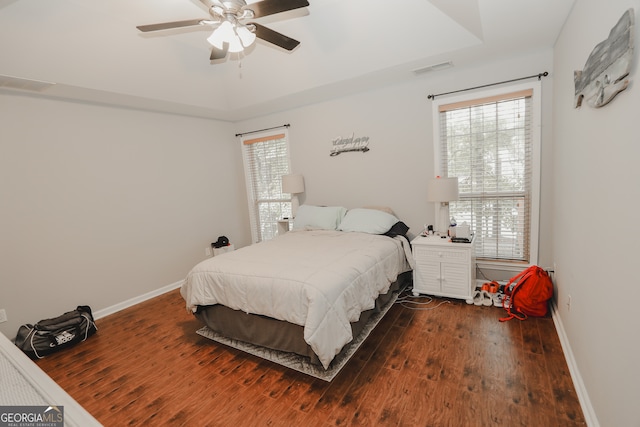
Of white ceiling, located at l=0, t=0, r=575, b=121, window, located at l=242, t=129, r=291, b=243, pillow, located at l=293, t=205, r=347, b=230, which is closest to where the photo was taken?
Result: white ceiling, located at l=0, t=0, r=575, b=121

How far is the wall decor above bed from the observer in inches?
150

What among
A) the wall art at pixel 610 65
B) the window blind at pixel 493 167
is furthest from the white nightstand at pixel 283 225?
the wall art at pixel 610 65

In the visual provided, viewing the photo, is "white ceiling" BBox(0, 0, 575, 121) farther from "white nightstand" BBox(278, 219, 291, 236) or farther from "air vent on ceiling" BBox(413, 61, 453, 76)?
"white nightstand" BBox(278, 219, 291, 236)

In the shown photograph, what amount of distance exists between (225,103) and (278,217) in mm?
1904

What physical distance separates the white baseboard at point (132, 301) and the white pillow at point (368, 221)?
8.09 ft

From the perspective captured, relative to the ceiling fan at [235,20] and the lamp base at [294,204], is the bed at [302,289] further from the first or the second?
the ceiling fan at [235,20]

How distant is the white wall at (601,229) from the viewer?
3.75ft

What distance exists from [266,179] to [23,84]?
2957mm

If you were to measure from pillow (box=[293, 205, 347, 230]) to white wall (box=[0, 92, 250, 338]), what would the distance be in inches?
62.6

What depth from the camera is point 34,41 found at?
238cm

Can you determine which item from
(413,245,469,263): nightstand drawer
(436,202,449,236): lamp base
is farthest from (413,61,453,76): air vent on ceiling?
(413,245,469,263): nightstand drawer

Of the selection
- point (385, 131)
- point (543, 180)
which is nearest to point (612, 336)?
point (543, 180)

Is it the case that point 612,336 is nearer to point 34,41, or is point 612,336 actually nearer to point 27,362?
point 27,362

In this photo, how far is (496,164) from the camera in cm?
308
